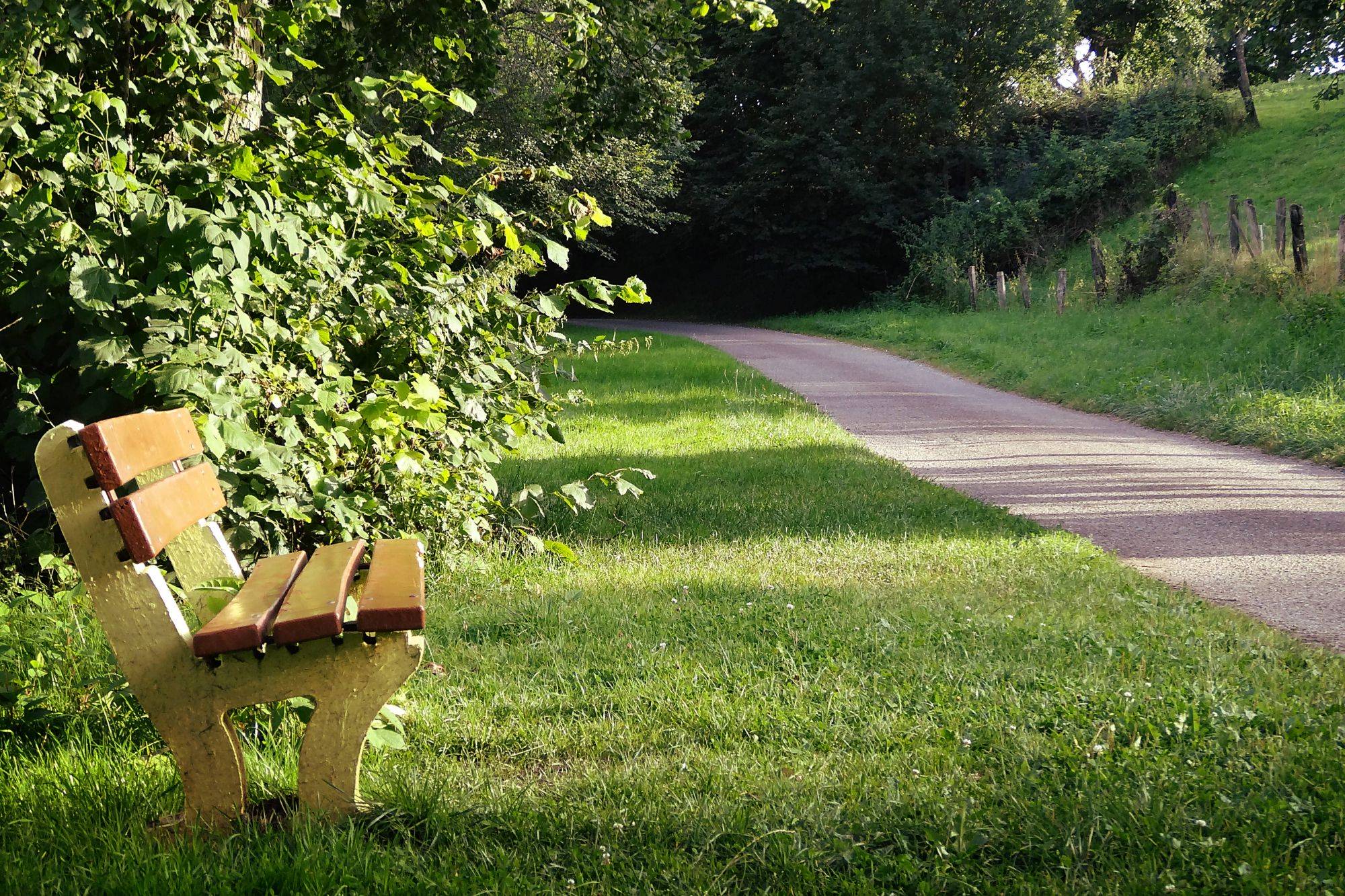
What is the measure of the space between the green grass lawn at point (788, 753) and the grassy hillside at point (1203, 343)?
249 inches

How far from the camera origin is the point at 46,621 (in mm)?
4066

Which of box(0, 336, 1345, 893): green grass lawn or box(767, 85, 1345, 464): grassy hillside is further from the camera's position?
box(767, 85, 1345, 464): grassy hillside

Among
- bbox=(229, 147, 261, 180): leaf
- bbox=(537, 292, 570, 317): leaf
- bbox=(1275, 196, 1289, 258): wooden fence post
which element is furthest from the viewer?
bbox=(1275, 196, 1289, 258): wooden fence post

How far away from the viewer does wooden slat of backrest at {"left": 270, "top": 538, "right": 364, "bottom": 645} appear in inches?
91.0

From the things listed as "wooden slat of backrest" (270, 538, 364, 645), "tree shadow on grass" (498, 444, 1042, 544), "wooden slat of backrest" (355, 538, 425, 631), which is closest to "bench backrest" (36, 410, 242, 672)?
"wooden slat of backrest" (270, 538, 364, 645)

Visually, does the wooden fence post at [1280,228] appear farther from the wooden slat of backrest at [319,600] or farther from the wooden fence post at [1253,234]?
the wooden slat of backrest at [319,600]

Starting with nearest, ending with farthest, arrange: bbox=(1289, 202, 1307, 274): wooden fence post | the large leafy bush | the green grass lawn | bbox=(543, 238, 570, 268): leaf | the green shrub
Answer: the green grass lawn < the large leafy bush < bbox=(543, 238, 570, 268): leaf < bbox=(1289, 202, 1307, 274): wooden fence post < the green shrub

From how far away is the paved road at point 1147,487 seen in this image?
5.24 m

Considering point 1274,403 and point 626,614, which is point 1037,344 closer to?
point 1274,403

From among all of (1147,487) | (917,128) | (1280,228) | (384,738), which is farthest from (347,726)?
(917,128)

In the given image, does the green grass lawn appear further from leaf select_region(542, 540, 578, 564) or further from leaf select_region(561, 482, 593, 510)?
leaf select_region(561, 482, 593, 510)

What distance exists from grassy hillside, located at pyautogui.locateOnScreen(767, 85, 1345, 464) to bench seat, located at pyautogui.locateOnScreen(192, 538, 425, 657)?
8.73 metres

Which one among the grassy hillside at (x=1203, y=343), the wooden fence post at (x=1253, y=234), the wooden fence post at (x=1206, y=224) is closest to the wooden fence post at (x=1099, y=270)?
the grassy hillside at (x=1203, y=343)

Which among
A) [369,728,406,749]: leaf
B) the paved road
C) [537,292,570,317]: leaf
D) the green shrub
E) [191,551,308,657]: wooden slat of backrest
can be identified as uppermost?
the green shrub
